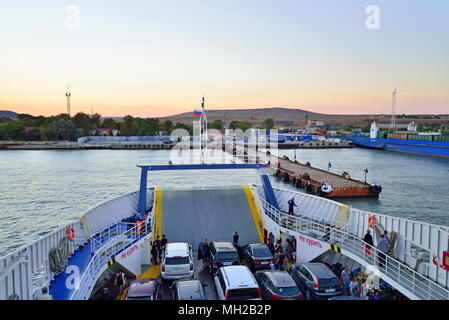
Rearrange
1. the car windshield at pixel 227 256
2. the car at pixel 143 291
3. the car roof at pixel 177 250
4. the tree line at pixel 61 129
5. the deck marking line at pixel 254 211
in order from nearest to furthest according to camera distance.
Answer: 1. the car at pixel 143 291
2. the car roof at pixel 177 250
3. the car windshield at pixel 227 256
4. the deck marking line at pixel 254 211
5. the tree line at pixel 61 129

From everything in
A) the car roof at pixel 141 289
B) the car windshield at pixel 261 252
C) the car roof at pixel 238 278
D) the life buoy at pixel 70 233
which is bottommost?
the car windshield at pixel 261 252

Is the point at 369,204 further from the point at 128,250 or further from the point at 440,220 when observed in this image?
the point at 128,250

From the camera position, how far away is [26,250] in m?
8.93

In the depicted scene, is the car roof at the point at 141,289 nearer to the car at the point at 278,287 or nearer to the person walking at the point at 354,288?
the car at the point at 278,287

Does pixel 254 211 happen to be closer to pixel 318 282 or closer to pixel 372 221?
pixel 372 221

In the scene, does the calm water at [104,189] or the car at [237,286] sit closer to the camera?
the car at [237,286]

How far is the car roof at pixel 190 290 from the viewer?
9.02 m

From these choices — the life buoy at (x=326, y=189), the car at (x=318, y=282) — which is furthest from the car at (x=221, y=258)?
the life buoy at (x=326, y=189)

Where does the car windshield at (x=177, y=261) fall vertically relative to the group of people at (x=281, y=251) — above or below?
above

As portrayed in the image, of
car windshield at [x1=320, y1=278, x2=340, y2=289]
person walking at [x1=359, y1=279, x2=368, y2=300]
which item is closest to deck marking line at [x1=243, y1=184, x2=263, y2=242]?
car windshield at [x1=320, y1=278, x2=340, y2=289]

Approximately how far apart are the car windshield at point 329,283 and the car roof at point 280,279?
2.93ft

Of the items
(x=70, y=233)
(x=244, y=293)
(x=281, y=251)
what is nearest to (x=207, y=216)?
(x=281, y=251)
